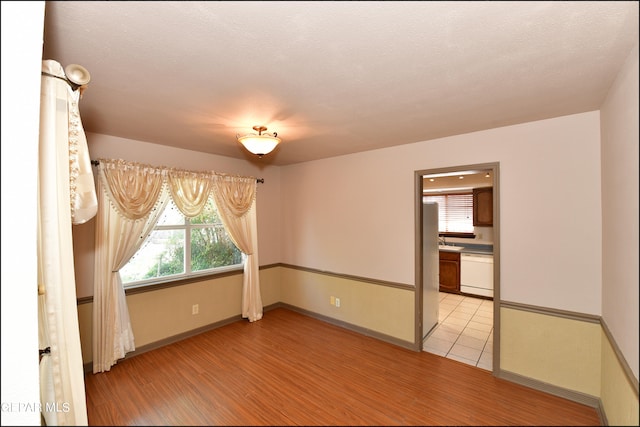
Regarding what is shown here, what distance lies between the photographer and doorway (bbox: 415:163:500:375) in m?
2.22

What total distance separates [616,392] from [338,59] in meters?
2.03

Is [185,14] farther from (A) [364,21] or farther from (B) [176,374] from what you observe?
(B) [176,374]

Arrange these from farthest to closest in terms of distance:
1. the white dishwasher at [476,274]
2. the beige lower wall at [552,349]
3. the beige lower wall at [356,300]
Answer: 1. the white dishwasher at [476,274]
2. the beige lower wall at [356,300]
3. the beige lower wall at [552,349]

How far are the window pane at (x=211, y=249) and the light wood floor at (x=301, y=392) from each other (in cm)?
107

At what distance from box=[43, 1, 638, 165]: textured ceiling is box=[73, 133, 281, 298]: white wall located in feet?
1.39

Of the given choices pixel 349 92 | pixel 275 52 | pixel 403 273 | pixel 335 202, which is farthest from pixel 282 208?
pixel 275 52

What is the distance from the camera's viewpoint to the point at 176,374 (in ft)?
4.37

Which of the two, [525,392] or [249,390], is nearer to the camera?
[249,390]

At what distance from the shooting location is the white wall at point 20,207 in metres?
0.73

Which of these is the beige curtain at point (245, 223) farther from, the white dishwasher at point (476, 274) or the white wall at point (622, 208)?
the white dishwasher at point (476, 274)

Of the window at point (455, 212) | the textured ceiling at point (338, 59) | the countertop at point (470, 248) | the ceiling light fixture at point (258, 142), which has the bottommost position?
the countertop at point (470, 248)

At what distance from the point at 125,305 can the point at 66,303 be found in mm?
1867

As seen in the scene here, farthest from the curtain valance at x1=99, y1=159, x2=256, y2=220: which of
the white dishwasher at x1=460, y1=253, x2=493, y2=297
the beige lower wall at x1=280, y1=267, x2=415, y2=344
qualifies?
the white dishwasher at x1=460, y1=253, x2=493, y2=297

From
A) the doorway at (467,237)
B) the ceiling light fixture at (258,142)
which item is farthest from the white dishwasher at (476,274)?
the ceiling light fixture at (258,142)
